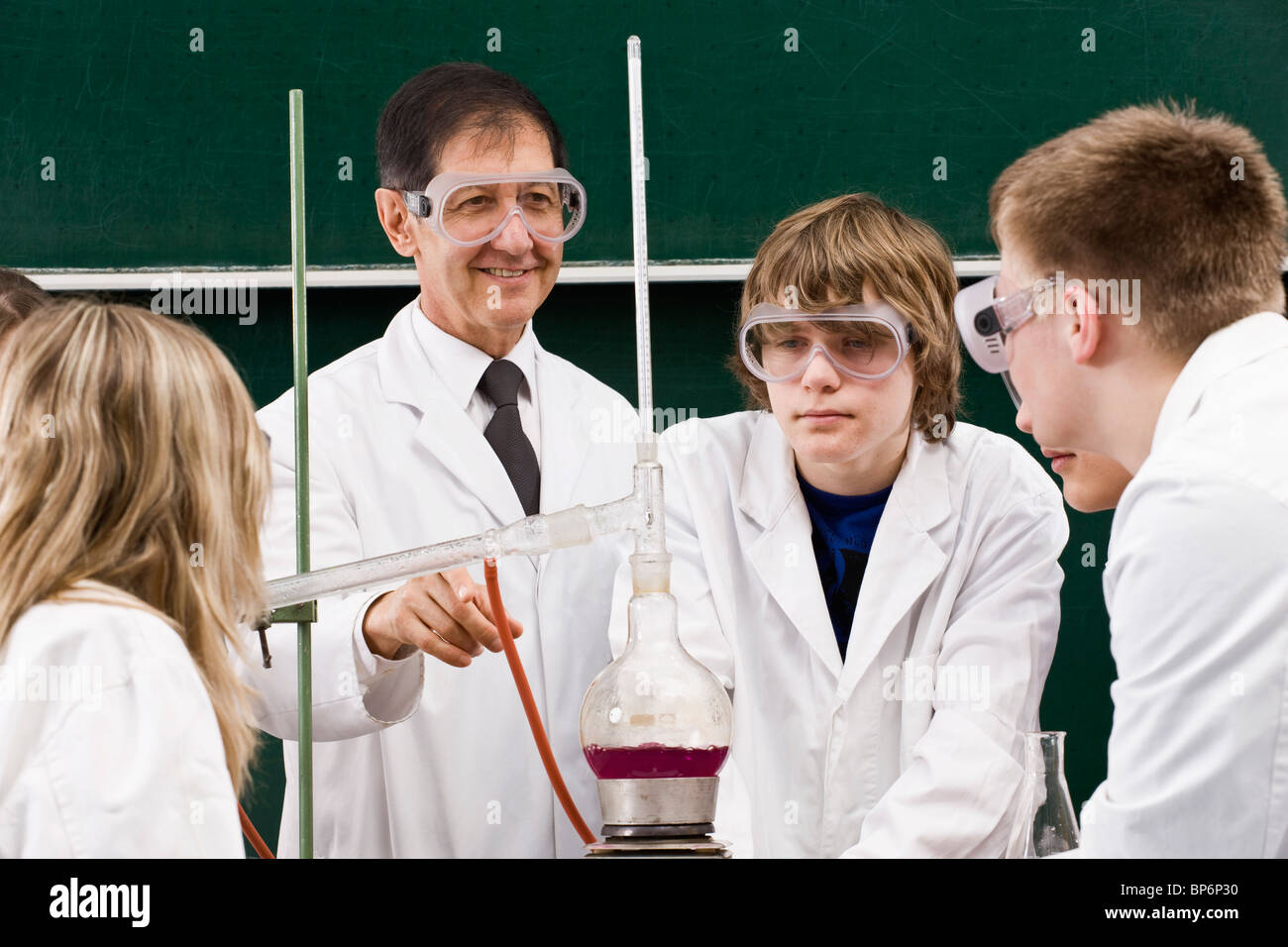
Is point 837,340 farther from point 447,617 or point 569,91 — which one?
point 569,91

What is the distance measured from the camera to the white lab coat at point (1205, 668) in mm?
979

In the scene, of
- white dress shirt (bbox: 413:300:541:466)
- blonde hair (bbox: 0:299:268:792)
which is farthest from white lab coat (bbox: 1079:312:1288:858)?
white dress shirt (bbox: 413:300:541:466)

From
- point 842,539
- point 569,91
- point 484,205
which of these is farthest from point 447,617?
point 569,91

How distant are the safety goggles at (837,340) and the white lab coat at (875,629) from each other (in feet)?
0.66

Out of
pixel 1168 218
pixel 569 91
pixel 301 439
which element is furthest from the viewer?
pixel 569 91

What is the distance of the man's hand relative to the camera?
4.36 feet

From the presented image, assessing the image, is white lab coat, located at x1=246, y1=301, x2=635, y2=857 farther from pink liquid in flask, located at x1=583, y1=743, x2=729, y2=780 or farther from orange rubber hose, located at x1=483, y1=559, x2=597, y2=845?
pink liquid in flask, located at x1=583, y1=743, x2=729, y2=780

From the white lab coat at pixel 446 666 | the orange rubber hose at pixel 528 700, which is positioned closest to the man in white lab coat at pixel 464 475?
the white lab coat at pixel 446 666

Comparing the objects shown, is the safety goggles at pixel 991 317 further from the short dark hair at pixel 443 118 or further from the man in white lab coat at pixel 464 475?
the short dark hair at pixel 443 118

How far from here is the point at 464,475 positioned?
5.72 ft

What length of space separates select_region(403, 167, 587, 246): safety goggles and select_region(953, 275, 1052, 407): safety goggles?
0.52 meters

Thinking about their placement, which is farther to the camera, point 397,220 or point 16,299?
point 397,220

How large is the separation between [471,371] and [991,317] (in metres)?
0.75

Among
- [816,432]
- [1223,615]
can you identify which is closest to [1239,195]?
[1223,615]
